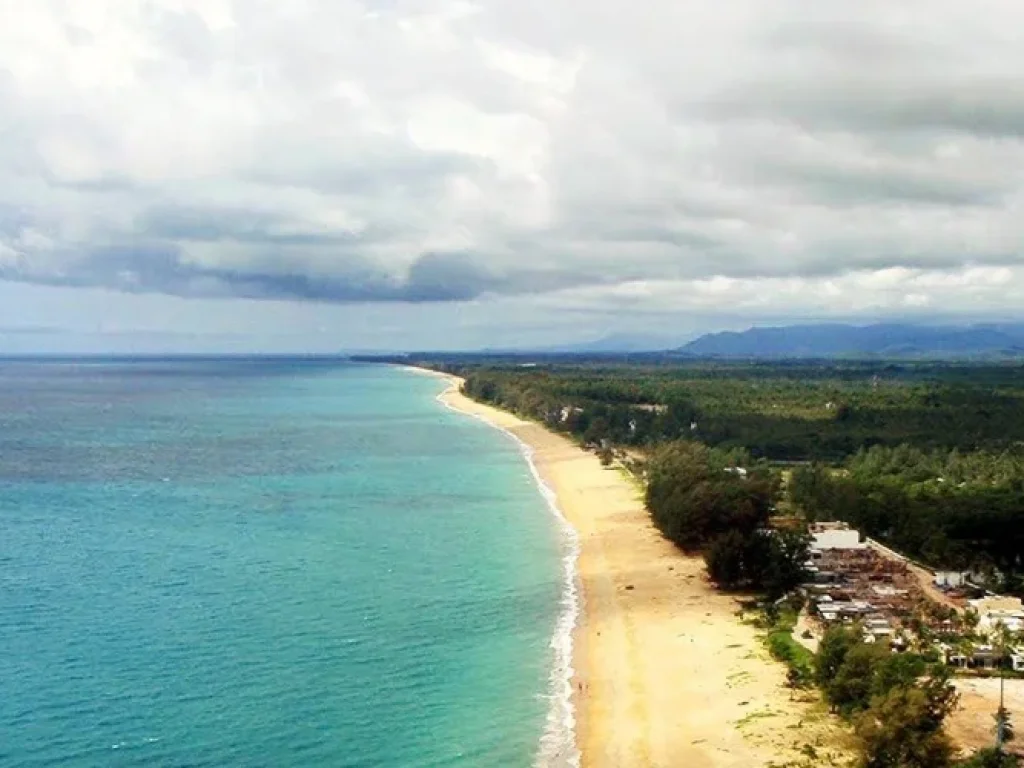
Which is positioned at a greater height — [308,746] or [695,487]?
[695,487]

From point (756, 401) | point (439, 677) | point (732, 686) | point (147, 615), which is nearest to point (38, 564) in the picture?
point (147, 615)

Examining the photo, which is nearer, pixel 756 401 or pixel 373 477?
pixel 373 477

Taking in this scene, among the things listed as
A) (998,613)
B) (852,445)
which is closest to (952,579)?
(998,613)

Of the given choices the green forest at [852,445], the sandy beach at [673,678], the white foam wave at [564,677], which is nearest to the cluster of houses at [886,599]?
the green forest at [852,445]

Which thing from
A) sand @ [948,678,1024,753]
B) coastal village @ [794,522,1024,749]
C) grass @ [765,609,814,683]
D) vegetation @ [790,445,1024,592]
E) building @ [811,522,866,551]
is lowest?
sand @ [948,678,1024,753]

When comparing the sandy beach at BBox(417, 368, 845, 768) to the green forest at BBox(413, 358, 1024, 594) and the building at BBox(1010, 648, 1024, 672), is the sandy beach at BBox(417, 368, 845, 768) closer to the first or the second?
the green forest at BBox(413, 358, 1024, 594)

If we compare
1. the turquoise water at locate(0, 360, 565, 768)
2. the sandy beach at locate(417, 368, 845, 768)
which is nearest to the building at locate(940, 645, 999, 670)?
the sandy beach at locate(417, 368, 845, 768)

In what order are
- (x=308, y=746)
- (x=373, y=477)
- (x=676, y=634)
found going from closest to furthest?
1. (x=308, y=746)
2. (x=676, y=634)
3. (x=373, y=477)

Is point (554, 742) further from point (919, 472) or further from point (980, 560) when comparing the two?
point (919, 472)

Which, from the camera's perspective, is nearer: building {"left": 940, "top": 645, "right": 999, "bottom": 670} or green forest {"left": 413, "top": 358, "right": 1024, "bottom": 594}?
building {"left": 940, "top": 645, "right": 999, "bottom": 670}
